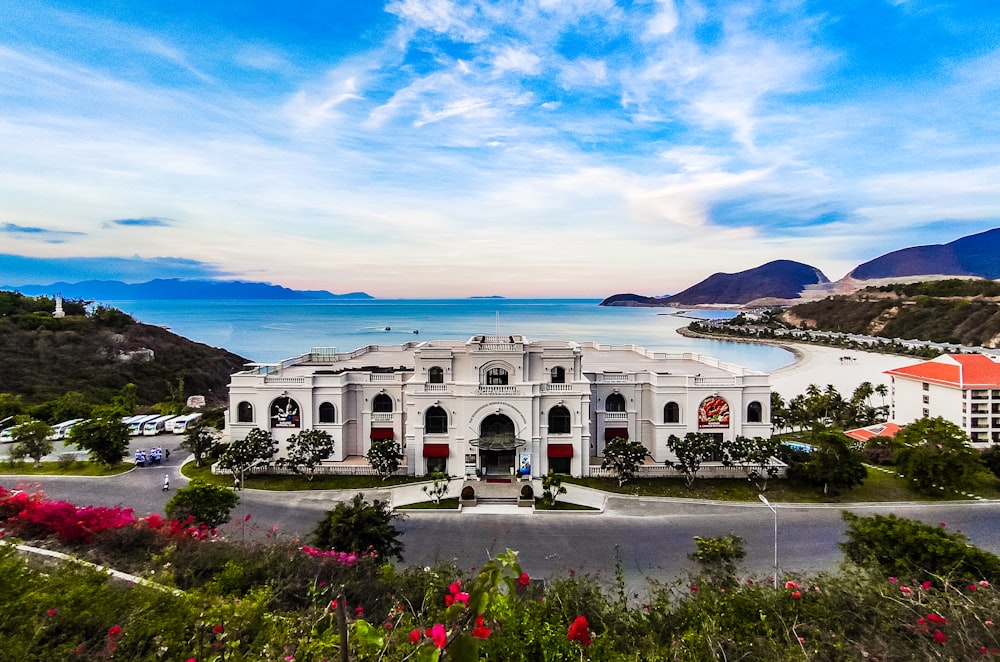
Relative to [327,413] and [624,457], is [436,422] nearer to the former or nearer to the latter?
[327,413]

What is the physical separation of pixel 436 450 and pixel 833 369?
80.1 metres

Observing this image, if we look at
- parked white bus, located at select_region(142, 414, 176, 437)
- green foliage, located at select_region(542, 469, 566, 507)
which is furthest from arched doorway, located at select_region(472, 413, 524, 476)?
parked white bus, located at select_region(142, 414, 176, 437)

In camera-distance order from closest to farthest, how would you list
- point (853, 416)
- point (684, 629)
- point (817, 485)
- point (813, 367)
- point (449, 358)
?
point (684, 629)
point (817, 485)
point (449, 358)
point (853, 416)
point (813, 367)

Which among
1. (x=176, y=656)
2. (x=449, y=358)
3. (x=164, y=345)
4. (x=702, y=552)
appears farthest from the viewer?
(x=164, y=345)

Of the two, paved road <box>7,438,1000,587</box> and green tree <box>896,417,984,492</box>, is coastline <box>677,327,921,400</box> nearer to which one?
green tree <box>896,417,984,492</box>

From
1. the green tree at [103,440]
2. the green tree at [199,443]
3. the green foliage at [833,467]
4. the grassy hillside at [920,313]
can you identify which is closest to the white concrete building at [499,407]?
the green tree at [199,443]

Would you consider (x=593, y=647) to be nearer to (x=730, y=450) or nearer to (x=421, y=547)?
(x=421, y=547)

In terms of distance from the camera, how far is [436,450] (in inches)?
1094

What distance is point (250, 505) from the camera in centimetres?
2392

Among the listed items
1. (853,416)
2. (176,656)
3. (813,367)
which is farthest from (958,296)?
(176,656)

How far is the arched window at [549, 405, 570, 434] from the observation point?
2802cm

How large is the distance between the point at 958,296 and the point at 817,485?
139 m

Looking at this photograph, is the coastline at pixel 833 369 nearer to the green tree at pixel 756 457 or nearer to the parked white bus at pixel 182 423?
the green tree at pixel 756 457

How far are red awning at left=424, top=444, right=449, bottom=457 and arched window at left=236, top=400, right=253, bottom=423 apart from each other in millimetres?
10951
